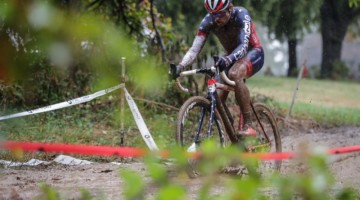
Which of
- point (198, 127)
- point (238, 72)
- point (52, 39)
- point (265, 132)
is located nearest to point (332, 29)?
point (265, 132)

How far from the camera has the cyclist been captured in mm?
6848

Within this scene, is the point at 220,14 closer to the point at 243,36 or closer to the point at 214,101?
the point at 243,36

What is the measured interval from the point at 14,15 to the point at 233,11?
4.36 m

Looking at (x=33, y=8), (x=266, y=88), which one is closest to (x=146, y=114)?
(x=33, y=8)

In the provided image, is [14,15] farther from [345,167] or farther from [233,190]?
[345,167]

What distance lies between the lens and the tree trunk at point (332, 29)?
32.8 m

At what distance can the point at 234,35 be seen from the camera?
7195 mm

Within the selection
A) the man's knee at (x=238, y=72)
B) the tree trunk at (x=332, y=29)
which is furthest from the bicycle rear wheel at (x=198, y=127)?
the tree trunk at (x=332, y=29)

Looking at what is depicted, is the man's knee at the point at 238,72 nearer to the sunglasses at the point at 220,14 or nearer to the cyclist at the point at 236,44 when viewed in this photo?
the cyclist at the point at 236,44

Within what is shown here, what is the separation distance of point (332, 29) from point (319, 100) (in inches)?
552

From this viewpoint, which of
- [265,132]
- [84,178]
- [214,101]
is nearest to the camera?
[84,178]

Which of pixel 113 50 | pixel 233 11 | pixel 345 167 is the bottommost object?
pixel 345 167

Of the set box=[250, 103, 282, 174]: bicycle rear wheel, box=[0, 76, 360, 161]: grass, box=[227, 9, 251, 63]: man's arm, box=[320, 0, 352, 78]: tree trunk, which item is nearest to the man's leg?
box=[227, 9, 251, 63]: man's arm

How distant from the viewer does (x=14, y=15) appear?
9.67 ft
